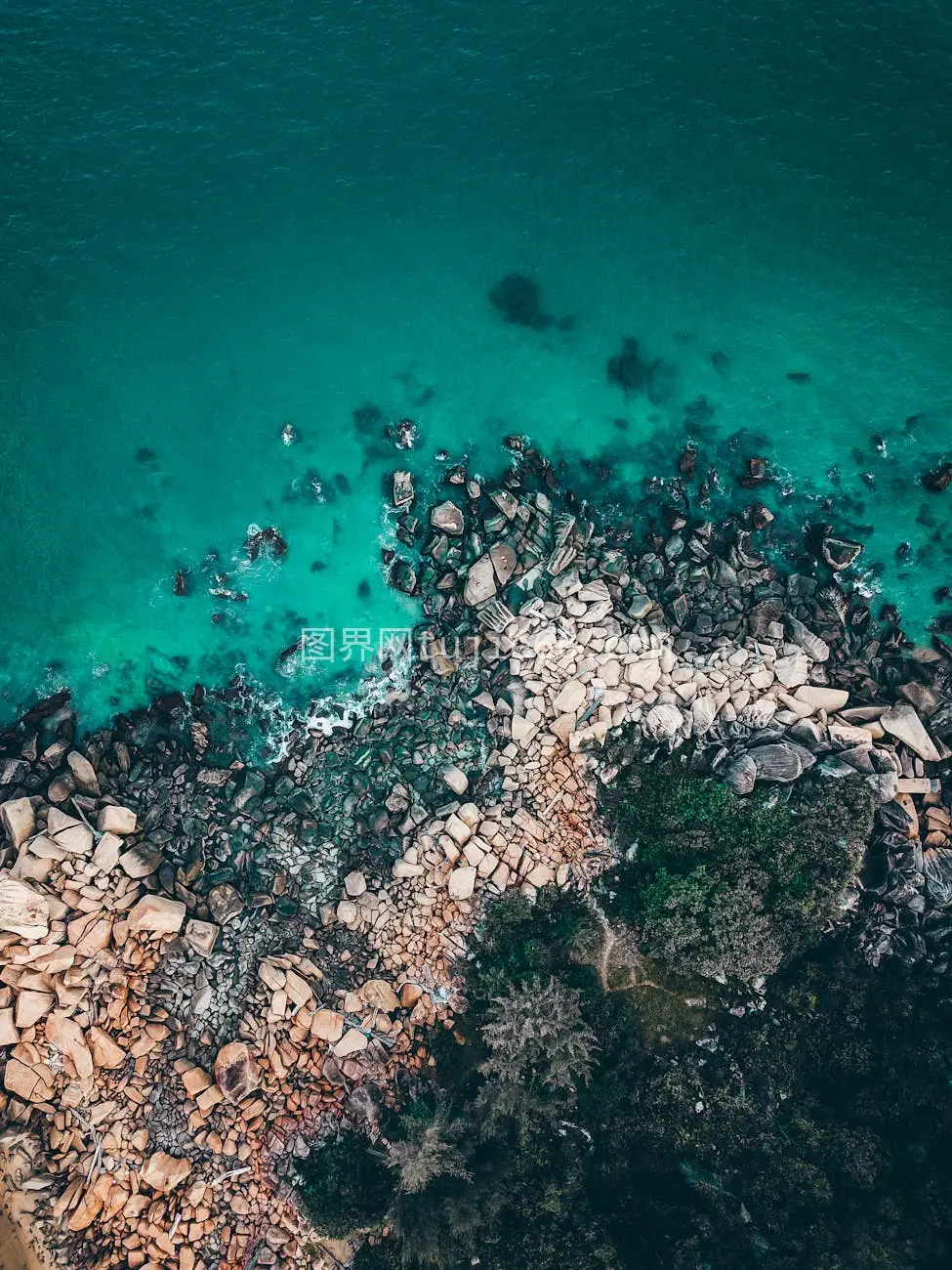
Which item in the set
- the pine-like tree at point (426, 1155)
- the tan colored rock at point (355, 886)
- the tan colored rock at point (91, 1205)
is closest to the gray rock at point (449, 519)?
the tan colored rock at point (355, 886)

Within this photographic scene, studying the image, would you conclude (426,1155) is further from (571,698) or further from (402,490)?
(402,490)

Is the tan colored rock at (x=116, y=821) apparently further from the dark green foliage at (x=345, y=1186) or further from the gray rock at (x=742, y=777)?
the gray rock at (x=742, y=777)

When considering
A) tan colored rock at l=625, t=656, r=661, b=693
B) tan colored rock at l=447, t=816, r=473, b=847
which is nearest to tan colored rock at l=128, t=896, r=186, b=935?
tan colored rock at l=447, t=816, r=473, b=847

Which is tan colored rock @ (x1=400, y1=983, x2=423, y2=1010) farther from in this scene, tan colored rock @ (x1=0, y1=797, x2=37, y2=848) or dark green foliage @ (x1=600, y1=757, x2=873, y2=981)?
tan colored rock @ (x1=0, y1=797, x2=37, y2=848)

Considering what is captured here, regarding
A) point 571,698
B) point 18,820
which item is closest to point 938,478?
point 571,698

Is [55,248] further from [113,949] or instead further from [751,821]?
[751,821]
